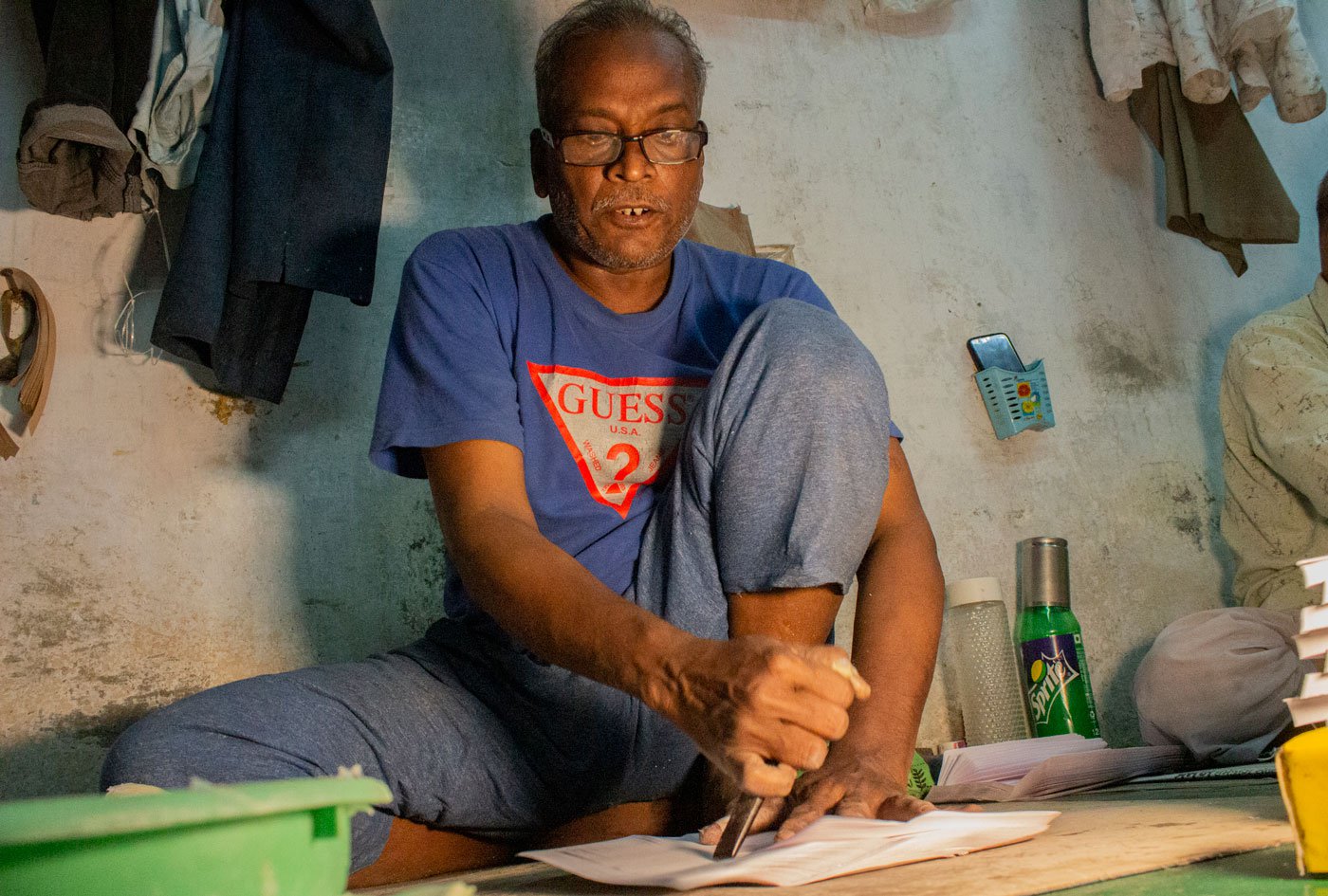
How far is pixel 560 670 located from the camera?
1.24m

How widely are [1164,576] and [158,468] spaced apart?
2145 millimetres

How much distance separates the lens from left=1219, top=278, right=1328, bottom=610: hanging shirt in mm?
2238

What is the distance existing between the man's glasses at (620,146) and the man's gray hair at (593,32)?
8cm

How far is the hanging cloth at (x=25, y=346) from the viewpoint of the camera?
181 centimetres

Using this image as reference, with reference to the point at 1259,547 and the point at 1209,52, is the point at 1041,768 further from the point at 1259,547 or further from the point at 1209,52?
the point at 1209,52

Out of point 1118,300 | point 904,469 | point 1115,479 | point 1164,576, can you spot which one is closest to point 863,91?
point 1118,300

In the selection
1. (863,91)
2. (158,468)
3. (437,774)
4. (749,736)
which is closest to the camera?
(749,736)

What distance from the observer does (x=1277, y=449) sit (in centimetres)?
228

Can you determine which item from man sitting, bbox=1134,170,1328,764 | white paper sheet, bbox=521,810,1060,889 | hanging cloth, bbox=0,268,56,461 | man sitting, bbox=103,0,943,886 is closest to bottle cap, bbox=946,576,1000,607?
man sitting, bbox=1134,170,1328,764

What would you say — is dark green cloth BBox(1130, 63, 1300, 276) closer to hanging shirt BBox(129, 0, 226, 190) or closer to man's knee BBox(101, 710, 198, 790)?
hanging shirt BBox(129, 0, 226, 190)

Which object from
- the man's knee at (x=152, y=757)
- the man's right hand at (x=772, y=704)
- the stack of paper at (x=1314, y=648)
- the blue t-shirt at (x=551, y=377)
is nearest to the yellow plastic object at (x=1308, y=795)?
the stack of paper at (x=1314, y=648)

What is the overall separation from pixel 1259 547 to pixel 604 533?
1.65m

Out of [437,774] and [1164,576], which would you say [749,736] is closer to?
[437,774]

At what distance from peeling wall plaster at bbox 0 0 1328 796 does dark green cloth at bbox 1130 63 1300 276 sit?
0.13 meters
